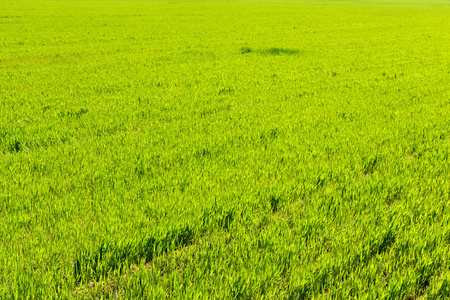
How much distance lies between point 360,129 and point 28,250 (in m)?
5.45

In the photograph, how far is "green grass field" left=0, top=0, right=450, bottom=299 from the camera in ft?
9.04

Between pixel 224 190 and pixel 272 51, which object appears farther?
pixel 272 51

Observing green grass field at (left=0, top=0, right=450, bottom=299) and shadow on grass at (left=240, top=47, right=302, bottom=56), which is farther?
shadow on grass at (left=240, top=47, right=302, bottom=56)

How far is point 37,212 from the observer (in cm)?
361

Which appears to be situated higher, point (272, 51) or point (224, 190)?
point (272, 51)

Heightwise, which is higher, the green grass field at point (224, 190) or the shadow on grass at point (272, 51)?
the shadow on grass at point (272, 51)

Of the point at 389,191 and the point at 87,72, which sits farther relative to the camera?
the point at 87,72

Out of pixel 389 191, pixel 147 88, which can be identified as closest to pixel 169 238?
pixel 389 191

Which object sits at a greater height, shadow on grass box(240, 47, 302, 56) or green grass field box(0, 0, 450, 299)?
shadow on grass box(240, 47, 302, 56)

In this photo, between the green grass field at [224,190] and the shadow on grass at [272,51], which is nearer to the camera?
the green grass field at [224,190]

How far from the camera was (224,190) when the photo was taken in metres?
4.16

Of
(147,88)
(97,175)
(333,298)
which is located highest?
(147,88)

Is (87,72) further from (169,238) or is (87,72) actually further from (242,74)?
(169,238)

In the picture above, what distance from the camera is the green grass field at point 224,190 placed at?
9.04 feet
